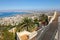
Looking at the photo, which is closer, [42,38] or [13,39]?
[42,38]

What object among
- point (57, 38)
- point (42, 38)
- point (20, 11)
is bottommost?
point (20, 11)

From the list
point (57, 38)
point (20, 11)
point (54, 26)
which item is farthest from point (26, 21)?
point (20, 11)

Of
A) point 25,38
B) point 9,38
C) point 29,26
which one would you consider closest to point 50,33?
point 25,38

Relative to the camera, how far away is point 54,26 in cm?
490

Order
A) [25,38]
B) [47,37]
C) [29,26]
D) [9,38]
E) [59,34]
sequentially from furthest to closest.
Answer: [29,26] < [9,38] < [25,38] < [47,37] < [59,34]

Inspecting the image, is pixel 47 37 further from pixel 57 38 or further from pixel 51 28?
pixel 57 38

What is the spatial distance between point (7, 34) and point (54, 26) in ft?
29.2

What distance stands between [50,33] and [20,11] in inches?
3610

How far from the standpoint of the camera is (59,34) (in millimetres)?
3143

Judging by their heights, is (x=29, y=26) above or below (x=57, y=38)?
below

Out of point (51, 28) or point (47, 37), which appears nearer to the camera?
point (47, 37)

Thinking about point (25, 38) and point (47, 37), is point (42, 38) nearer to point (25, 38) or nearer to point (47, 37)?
point (47, 37)

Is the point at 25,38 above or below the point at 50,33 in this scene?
below

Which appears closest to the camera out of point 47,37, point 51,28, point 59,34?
point 59,34
